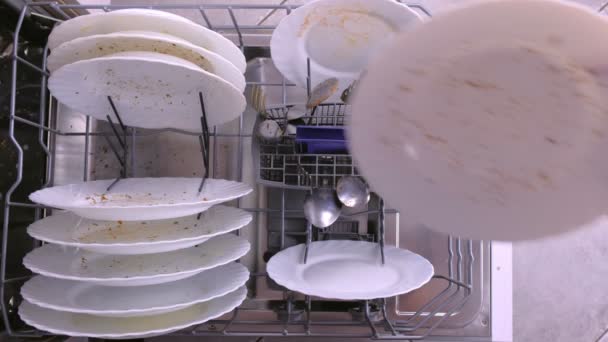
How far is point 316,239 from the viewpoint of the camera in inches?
27.0

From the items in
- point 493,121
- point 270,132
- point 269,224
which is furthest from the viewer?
point 269,224

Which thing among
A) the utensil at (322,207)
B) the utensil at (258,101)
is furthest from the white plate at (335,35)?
the utensil at (322,207)

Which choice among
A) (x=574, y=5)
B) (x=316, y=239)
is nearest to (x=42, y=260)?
(x=316, y=239)

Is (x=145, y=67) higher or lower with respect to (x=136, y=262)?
higher

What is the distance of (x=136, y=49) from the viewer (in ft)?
1.50

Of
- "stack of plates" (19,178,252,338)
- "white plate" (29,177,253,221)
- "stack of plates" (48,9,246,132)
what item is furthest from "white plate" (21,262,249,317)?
"stack of plates" (48,9,246,132)

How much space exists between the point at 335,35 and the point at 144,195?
0.38 meters

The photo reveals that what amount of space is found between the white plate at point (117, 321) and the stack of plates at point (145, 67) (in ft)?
0.92

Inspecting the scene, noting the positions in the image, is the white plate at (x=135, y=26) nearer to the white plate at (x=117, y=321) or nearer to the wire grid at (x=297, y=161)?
the wire grid at (x=297, y=161)

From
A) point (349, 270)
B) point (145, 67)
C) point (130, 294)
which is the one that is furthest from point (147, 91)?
point (349, 270)

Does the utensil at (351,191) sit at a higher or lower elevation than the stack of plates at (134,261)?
higher

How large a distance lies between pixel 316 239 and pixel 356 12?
395 millimetres

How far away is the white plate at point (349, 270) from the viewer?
1.67ft

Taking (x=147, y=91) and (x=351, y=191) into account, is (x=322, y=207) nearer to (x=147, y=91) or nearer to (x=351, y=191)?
(x=351, y=191)
